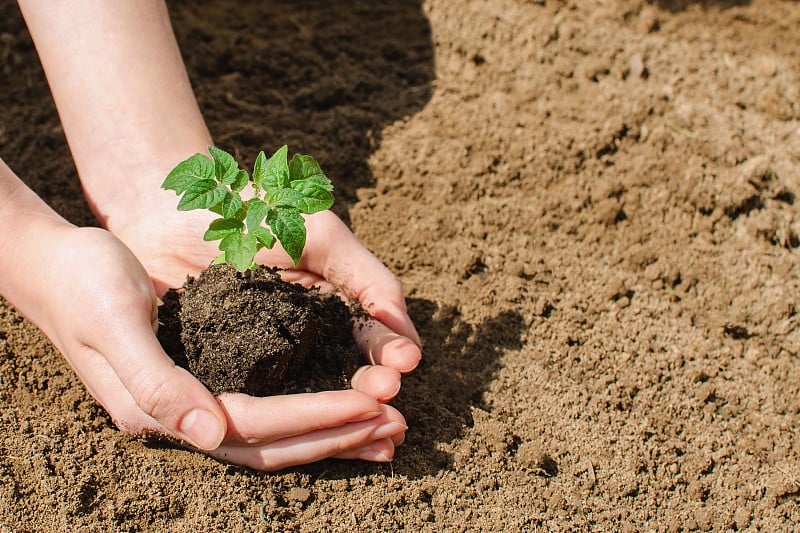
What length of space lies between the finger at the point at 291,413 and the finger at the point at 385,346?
22 centimetres

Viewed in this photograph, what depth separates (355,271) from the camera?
279 cm

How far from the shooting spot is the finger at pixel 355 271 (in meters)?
2.75

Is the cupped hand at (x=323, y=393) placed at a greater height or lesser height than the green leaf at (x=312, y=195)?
lesser

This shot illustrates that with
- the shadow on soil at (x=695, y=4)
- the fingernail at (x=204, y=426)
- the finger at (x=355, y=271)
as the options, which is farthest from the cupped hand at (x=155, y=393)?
the shadow on soil at (x=695, y=4)

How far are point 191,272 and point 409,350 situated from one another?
2.86 feet

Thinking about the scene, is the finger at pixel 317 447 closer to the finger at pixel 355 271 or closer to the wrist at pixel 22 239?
the finger at pixel 355 271

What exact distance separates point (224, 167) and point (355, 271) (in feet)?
2.18

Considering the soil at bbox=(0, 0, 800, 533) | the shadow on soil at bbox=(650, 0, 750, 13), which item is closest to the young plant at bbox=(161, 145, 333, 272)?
the soil at bbox=(0, 0, 800, 533)

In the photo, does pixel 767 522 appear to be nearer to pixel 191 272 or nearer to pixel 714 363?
pixel 714 363

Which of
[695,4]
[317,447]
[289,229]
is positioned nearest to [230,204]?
[289,229]

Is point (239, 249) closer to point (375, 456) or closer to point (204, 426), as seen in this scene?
point (204, 426)

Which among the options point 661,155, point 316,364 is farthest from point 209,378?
point 661,155

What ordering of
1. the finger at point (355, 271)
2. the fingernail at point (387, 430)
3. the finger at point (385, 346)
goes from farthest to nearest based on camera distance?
the finger at point (355, 271) < the finger at point (385, 346) < the fingernail at point (387, 430)

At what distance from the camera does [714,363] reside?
3.04m
